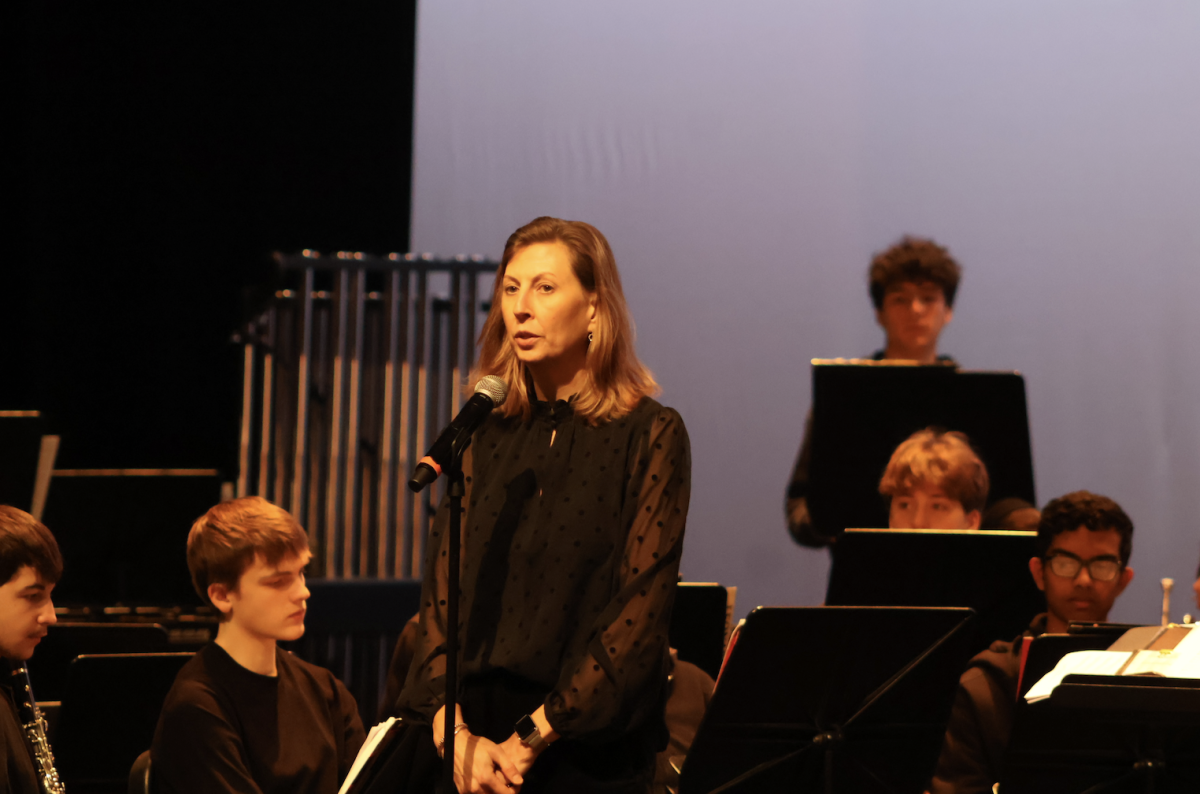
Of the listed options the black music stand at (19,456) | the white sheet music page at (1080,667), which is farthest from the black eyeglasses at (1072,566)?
the black music stand at (19,456)

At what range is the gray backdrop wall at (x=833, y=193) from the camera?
4.98 meters

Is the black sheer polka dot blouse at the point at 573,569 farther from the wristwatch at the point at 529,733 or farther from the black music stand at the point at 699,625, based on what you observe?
the black music stand at the point at 699,625

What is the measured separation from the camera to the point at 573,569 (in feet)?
6.45

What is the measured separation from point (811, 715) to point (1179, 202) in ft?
11.0

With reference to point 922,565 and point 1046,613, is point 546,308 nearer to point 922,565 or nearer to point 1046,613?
point 922,565

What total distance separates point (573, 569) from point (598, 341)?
35 cm

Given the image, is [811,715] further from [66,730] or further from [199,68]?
[199,68]

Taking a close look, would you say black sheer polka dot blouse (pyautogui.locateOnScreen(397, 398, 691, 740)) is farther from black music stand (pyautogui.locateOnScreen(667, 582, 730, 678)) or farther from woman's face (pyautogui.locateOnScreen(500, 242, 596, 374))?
black music stand (pyautogui.locateOnScreen(667, 582, 730, 678))

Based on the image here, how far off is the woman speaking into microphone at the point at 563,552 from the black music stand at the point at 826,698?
35cm

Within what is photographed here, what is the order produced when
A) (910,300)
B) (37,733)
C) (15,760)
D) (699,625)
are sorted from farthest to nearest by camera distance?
(910,300), (699,625), (37,733), (15,760)

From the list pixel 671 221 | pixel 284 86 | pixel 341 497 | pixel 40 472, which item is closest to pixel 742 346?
pixel 671 221

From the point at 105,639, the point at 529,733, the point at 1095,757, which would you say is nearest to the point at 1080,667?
the point at 1095,757

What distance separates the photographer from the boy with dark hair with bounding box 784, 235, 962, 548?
13.5 ft

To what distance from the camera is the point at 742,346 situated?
5.18m
